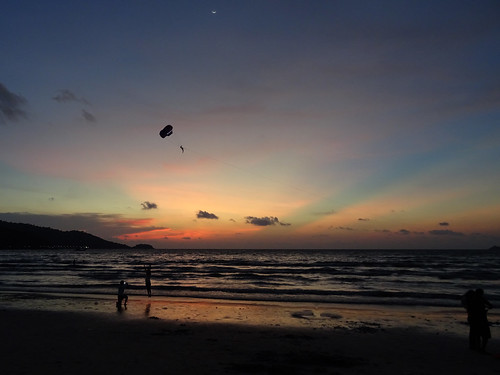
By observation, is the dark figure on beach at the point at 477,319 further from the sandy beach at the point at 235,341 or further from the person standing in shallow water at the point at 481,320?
the sandy beach at the point at 235,341

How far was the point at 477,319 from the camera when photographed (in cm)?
1146

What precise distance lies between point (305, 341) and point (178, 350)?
4319 millimetres

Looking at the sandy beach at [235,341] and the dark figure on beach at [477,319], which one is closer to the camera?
the sandy beach at [235,341]

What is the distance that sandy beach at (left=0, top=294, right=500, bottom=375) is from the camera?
9594 millimetres

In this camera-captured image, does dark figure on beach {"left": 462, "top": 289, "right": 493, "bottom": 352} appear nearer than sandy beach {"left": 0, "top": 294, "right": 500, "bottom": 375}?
No

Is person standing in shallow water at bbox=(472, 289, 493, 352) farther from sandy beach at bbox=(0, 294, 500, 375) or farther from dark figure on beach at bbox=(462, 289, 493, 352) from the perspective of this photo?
sandy beach at bbox=(0, 294, 500, 375)

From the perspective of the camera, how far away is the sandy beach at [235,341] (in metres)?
9.59

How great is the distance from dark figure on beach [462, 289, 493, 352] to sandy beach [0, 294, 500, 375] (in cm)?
40

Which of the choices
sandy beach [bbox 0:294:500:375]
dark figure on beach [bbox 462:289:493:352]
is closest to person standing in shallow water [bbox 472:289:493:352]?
dark figure on beach [bbox 462:289:493:352]

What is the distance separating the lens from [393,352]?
1131 centimetres

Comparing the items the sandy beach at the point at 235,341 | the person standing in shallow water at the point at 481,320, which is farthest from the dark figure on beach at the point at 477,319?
the sandy beach at the point at 235,341

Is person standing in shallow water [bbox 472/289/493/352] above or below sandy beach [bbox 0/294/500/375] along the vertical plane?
above

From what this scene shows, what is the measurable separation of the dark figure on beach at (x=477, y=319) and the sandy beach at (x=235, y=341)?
402mm

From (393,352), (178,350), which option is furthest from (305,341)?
(178,350)
